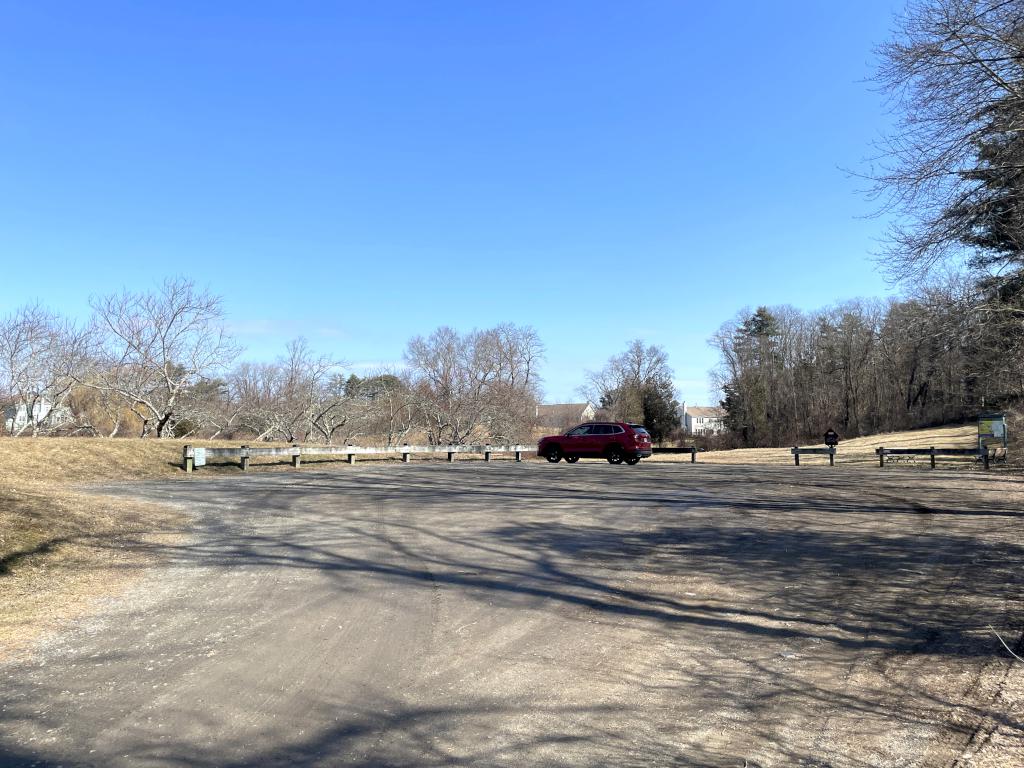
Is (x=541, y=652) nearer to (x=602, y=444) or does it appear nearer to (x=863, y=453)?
(x=602, y=444)

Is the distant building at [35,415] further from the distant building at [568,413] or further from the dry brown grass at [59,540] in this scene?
the distant building at [568,413]

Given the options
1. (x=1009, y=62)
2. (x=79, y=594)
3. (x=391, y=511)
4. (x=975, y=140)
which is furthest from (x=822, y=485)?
(x=79, y=594)

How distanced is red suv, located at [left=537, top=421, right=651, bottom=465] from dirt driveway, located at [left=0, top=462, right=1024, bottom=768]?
18.2 metres

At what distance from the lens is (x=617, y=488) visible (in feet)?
58.4

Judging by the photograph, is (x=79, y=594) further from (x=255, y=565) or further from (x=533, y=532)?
(x=533, y=532)

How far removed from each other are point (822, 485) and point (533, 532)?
1151cm

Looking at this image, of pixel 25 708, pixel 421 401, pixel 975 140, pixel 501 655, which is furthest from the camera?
pixel 421 401

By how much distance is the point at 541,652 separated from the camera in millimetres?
5633

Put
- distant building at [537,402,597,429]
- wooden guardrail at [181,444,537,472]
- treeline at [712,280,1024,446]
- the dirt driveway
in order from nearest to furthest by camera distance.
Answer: the dirt driveway, wooden guardrail at [181,444,537,472], treeline at [712,280,1024,446], distant building at [537,402,597,429]

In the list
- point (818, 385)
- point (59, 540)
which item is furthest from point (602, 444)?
point (818, 385)

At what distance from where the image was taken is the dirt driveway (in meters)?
4.07

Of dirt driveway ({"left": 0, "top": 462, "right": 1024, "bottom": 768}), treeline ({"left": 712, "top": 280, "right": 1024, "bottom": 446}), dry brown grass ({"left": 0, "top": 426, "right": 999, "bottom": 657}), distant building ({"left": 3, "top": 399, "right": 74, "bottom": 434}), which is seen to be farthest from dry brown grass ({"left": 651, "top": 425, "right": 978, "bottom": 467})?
distant building ({"left": 3, "top": 399, "right": 74, "bottom": 434})

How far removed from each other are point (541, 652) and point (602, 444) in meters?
25.0

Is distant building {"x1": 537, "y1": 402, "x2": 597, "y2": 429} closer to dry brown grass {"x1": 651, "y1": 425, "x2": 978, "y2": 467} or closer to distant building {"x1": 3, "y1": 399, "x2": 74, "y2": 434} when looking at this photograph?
dry brown grass {"x1": 651, "y1": 425, "x2": 978, "y2": 467}
